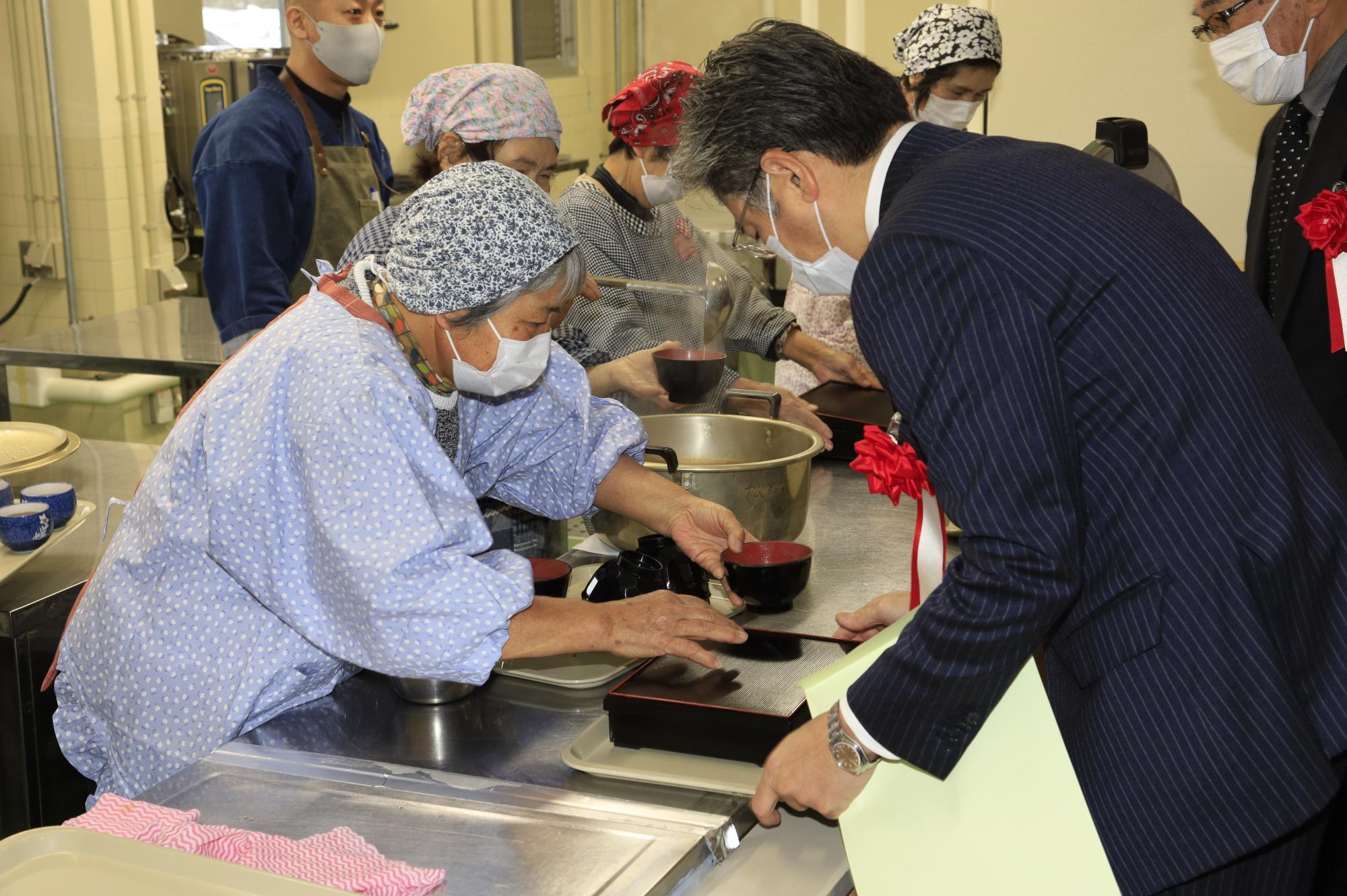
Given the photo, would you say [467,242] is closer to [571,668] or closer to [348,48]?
[571,668]

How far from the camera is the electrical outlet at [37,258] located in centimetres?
477

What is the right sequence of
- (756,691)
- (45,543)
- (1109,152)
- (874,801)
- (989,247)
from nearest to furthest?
(989,247) < (874,801) < (756,691) < (45,543) < (1109,152)

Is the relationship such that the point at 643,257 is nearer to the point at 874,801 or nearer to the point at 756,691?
the point at 756,691

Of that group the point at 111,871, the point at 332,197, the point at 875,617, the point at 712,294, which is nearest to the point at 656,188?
the point at 712,294

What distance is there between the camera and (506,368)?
1562 millimetres

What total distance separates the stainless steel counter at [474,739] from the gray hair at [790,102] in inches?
24.8

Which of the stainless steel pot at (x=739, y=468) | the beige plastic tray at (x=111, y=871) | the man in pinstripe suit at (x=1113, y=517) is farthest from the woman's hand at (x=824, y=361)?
the beige plastic tray at (x=111, y=871)

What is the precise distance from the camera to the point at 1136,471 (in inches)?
42.3

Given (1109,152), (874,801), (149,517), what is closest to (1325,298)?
(1109,152)

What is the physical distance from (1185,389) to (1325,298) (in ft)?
4.45

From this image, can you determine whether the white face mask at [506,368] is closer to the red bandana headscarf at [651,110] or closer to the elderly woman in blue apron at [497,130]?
the elderly woman in blue apron at [497,130]

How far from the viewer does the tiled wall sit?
4.61m

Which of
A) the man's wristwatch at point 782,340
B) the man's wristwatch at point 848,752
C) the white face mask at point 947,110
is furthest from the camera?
the white face mask at point 947,110

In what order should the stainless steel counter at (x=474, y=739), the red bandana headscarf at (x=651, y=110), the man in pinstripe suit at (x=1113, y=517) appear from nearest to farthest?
the man in pinstripe suit at (x=1113, y=517)
the stainless steel counter at (x=474, y=739)
the red bandana headscarf at (x=651, y=110)
